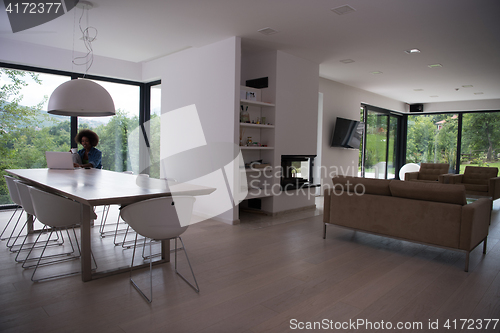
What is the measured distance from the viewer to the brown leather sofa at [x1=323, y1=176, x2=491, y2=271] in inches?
126

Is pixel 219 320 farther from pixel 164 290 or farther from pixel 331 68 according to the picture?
pixel 331 68

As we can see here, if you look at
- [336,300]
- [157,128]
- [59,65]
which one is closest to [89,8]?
[59,65]

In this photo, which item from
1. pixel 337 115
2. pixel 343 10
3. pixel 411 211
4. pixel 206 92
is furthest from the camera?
pixel 337 115

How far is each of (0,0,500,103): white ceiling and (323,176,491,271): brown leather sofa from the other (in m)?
1.97

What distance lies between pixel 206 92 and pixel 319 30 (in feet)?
6.29

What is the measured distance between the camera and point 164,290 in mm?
2635

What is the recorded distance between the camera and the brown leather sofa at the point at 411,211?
321 centimetres

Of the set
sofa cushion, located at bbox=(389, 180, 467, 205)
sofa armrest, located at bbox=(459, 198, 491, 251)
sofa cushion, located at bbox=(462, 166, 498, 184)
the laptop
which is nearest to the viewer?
sofa armrest, located at bbox=(459, 198, 491, 251)

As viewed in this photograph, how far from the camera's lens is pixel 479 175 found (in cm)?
726

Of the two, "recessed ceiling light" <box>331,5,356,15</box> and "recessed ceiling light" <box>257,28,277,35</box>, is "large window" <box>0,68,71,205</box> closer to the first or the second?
"recessed ceiling light" <box>257,28,277,35</box>

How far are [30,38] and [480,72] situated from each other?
321 inches

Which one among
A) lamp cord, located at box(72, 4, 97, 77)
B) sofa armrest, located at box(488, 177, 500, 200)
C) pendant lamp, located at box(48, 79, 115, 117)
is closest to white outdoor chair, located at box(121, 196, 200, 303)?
pendant lamp, located at box(48, 79, 115, 117)

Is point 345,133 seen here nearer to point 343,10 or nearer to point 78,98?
point 343,10

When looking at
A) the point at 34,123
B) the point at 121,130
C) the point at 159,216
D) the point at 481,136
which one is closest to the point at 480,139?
the point at 481,136
